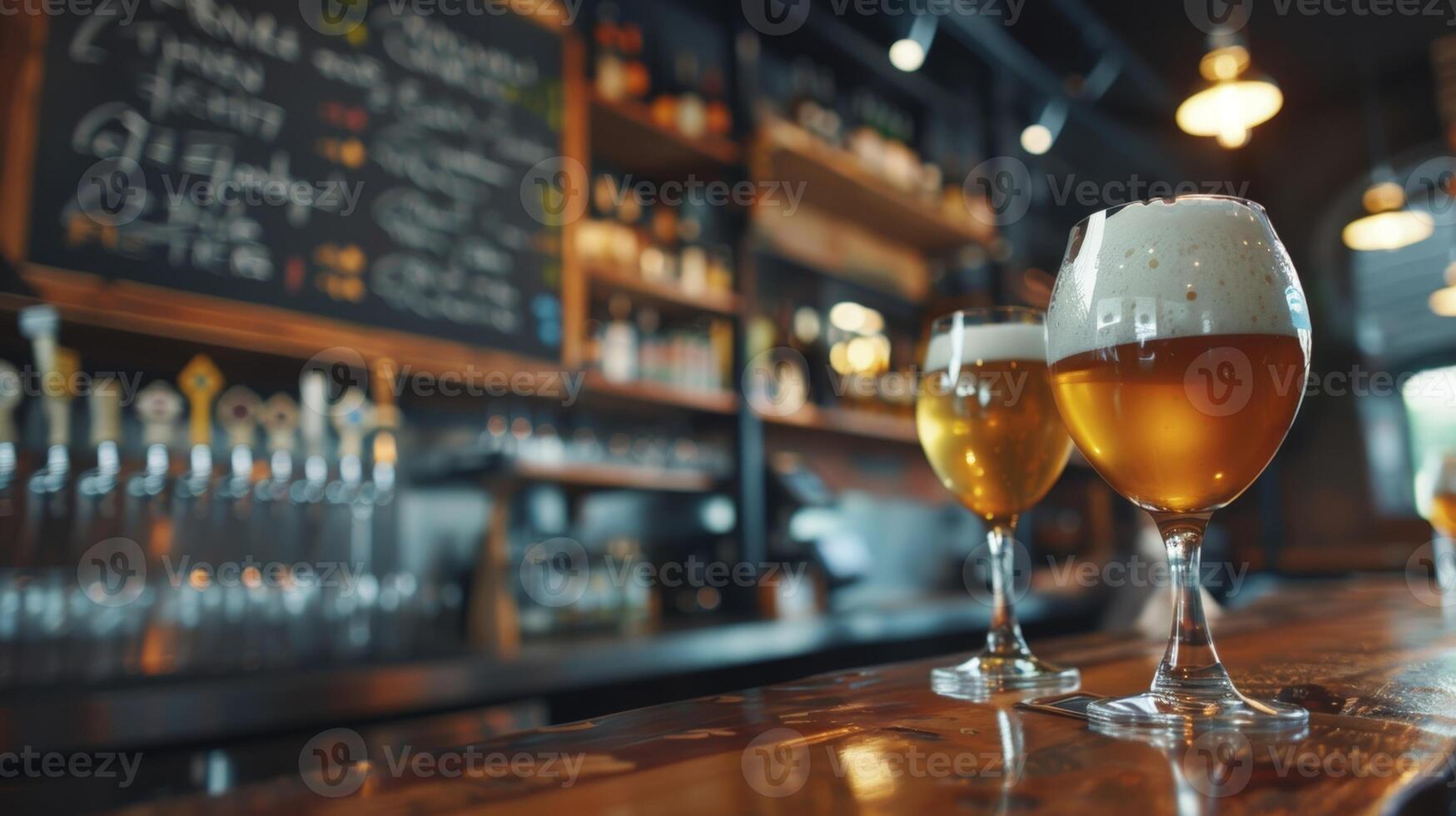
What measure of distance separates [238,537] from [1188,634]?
6.33 ft

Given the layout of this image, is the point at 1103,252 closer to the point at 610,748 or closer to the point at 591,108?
the point at 610,748

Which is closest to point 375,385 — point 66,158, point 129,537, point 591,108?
point 129,537

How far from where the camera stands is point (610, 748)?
0.40 metres

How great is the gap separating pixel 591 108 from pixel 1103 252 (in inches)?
97.4

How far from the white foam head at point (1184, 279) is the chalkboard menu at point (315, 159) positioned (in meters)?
1.77

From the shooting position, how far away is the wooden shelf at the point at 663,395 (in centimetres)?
260

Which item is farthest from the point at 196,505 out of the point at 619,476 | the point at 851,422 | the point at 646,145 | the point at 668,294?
the point at 851,422

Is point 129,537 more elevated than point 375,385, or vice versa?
point 375,385

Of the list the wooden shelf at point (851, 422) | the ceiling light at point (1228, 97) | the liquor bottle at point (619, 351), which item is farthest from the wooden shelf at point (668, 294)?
the ceiling light at point (1228, 97)

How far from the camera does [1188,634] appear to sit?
47 cm

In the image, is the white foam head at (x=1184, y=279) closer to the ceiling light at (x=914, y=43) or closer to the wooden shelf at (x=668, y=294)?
the wooden shelf at (x=668, y=294)

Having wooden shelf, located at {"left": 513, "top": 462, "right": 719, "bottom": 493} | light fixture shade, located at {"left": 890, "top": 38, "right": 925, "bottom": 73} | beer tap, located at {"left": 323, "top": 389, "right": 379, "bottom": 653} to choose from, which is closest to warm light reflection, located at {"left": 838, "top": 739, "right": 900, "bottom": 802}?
beer tap, located at {"left": 323, "top": 389, "right": 379, "bottom": 653}

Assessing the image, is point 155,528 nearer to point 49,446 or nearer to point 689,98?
point 49,446

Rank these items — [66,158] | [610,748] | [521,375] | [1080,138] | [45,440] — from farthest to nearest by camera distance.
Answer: [1080,138] → [521,375] → [45,440] → [66,158] → [610,748]
